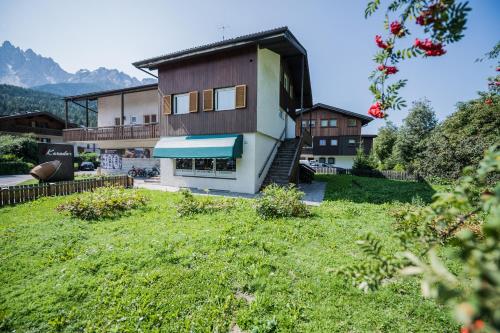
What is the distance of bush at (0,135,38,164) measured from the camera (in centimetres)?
2733

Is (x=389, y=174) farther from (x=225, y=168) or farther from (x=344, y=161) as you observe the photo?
(x=225, y=168)

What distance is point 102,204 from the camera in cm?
879

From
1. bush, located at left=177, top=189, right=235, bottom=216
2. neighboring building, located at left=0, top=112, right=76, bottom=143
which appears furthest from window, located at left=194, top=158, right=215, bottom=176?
neighboring building, located at left=0, top=112, right=76, bottom=143

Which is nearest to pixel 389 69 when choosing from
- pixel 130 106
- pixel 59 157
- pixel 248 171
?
pixel 248 171

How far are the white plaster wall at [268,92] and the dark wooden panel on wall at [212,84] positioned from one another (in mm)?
414

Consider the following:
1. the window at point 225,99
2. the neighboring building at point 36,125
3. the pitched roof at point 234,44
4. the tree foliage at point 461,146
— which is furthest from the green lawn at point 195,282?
the neighboring building at point 36,125

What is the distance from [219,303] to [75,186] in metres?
12.5

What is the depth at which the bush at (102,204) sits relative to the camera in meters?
8.43

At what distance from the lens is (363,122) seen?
39.0 m

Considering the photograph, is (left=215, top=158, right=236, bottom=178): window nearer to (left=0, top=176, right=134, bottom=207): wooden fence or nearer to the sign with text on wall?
(left=0, top=176, right=134, bottom=207): wooden fence

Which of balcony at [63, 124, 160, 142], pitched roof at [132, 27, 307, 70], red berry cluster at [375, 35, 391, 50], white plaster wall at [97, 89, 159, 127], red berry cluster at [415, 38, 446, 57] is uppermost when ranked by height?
pitched roof at [132, 27, 307, 70]

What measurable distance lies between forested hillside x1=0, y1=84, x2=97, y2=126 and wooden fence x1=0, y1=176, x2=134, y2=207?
67916 millimetres

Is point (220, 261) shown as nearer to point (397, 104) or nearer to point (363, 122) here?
point (397, 104)

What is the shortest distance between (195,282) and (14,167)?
32276 mm
